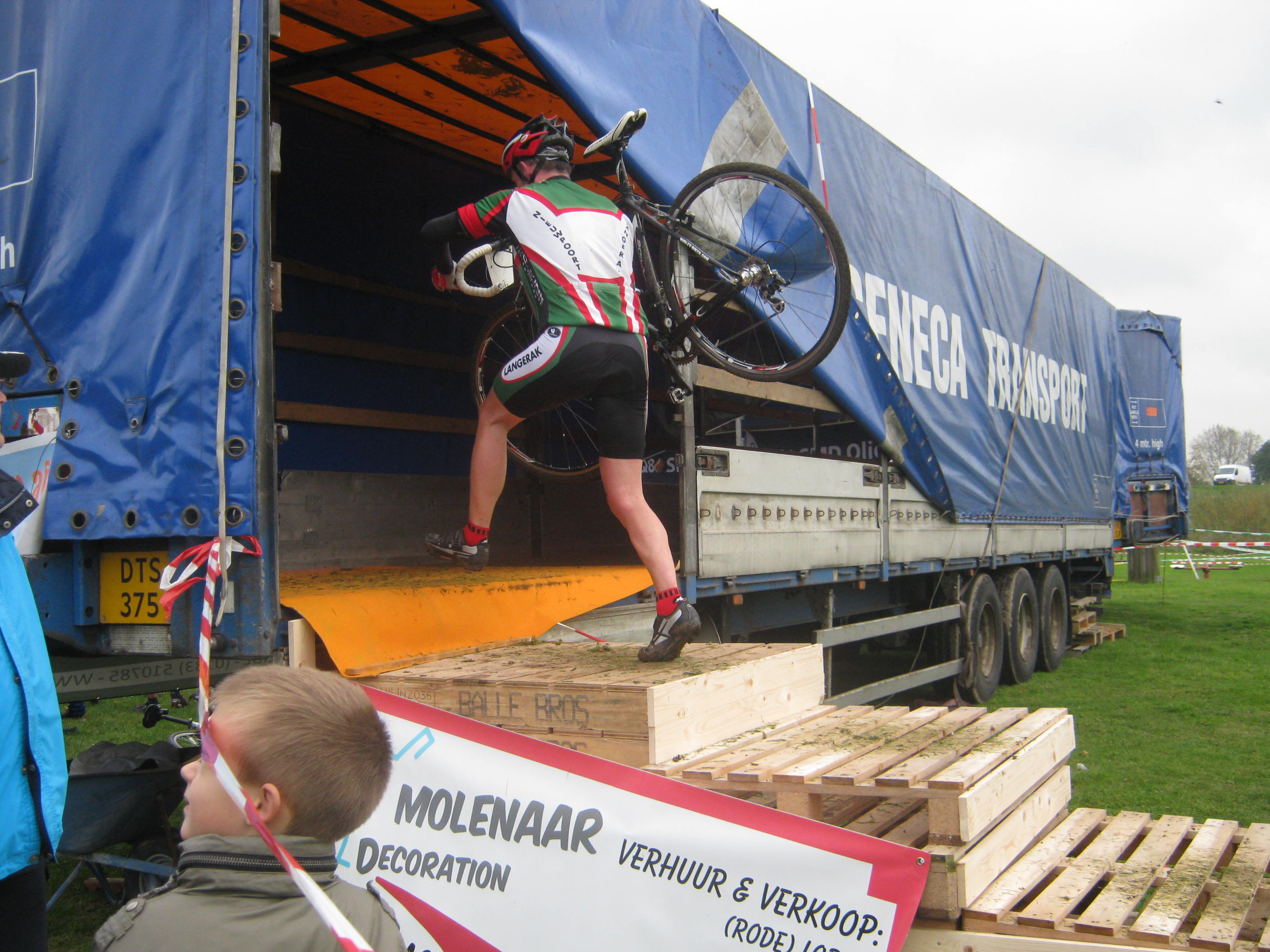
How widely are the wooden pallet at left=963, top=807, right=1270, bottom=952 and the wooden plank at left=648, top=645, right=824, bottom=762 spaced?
94 centimetres

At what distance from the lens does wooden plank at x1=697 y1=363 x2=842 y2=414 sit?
4879mm

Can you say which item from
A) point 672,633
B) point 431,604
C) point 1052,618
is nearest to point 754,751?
point 672,633

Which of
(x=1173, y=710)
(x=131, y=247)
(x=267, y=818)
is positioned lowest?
(x=1173, y=710)

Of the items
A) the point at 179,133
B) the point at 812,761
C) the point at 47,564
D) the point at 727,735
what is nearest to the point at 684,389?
the point at 727,735

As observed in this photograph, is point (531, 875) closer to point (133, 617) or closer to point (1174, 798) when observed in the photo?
point (133, 617)

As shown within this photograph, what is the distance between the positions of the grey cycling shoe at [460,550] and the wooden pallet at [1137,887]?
207 centimetres

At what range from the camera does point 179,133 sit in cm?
320

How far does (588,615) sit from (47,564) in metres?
2.09

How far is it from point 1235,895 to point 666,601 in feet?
6.38

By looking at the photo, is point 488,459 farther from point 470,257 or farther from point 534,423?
point 534,423

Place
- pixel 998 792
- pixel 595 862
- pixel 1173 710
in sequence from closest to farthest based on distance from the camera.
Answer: pixel 595 862, pixel 998 792, pixel 1173 710

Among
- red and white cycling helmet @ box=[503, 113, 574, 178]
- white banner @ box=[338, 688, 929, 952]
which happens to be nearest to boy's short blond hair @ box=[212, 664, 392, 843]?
white banner @ box=[338, 688, 929, 952]

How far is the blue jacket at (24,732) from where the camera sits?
216 cm

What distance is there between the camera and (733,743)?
3.40 m
